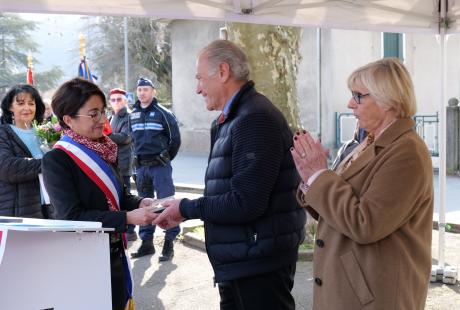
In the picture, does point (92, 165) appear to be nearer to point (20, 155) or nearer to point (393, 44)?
point (20, 155)

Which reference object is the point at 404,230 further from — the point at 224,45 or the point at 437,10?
the point at 437,10

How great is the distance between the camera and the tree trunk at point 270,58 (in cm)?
683

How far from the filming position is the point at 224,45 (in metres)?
2.91

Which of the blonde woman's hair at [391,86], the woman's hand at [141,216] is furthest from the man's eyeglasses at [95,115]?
the blonde woman's hair at [391,86]

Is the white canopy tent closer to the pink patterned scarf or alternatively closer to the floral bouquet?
the floral bouquet

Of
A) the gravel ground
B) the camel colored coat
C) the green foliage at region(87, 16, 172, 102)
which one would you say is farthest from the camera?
the green foliage at region(87, 16, 172, 102)

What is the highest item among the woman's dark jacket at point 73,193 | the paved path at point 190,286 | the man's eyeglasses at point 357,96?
the man's eyeglasses at point 357,96

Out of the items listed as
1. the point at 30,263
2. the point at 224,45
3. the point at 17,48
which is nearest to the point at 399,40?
the point at 224,45

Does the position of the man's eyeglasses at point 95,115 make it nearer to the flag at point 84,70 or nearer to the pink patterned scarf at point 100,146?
the pink patterned scarf at point 100,146

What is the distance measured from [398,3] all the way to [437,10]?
0.36 metres

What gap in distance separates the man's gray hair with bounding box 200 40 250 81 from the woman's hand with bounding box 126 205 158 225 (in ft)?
2.55

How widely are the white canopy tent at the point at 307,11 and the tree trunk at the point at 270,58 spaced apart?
179cm

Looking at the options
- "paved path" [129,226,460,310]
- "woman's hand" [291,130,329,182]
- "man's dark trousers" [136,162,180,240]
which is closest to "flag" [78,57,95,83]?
"man's dark trousers" [136,162,180,240]

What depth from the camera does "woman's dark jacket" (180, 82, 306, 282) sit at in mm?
2707
